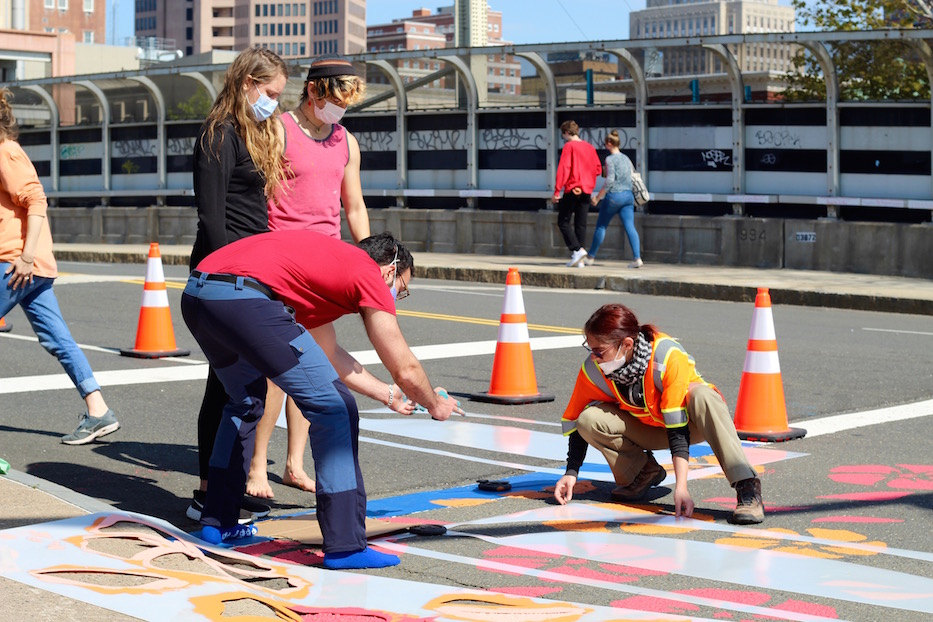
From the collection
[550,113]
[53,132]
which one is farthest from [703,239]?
[53,132]

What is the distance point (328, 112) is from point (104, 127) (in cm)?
2260

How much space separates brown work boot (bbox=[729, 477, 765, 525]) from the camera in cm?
577

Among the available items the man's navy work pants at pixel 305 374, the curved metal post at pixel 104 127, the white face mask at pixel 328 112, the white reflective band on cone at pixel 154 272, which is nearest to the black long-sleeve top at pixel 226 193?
the white face mask at pixel 328 112

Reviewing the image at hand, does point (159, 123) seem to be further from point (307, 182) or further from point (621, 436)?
point (621, 436)

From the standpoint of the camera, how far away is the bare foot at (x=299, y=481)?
657 cm

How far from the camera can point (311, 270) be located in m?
4.95

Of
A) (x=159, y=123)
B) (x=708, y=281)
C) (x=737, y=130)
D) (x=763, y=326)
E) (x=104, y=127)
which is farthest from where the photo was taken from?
(x=104, y=127)

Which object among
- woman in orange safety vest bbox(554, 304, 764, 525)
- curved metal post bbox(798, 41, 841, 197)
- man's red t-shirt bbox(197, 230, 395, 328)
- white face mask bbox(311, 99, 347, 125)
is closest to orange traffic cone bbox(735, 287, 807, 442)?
woman in orange safety vest bbox(554, 304, 764, 525)

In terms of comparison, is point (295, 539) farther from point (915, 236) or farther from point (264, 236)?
point (915, 236)

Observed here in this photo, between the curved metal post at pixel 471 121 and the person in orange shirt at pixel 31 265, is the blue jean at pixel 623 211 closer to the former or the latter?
the curved metal post at pixel 471 121

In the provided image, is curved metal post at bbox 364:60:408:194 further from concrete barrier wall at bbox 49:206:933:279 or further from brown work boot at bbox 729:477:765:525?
brown work boot at bbox 729:477:765:525

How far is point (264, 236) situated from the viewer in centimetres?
518

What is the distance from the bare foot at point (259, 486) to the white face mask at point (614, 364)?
1.60 metres

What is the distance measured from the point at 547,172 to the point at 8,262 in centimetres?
1453
